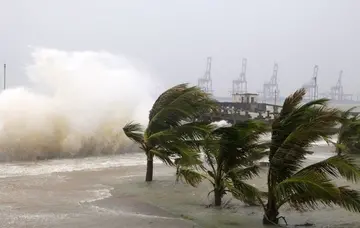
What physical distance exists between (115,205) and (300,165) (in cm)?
418

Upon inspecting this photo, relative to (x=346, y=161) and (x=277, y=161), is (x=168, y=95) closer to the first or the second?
(x=277, y=161)

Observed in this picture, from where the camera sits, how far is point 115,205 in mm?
9883

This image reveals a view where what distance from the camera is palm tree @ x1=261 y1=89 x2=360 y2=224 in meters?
6.98

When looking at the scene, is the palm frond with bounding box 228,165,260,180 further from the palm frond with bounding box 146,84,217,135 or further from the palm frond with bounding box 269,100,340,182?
the palm frond with bounding box 146,84,217,135

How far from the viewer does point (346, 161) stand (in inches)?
277

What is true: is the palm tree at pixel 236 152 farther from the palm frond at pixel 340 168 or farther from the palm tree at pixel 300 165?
the palm frond at pixel 340 168

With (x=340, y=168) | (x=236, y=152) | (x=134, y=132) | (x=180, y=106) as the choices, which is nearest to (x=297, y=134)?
(x=340, y=168)

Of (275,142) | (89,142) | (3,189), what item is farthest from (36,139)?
(275,142)

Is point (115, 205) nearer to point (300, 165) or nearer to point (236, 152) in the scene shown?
point (236, 152)

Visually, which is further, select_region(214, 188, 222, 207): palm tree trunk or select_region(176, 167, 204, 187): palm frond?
select_region(176, 167, 204, 187): palm frond

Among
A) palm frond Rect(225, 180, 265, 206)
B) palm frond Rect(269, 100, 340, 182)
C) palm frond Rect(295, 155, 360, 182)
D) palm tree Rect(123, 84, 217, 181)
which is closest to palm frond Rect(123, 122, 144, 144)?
palm tree Rect(123, 84, 217, 181)

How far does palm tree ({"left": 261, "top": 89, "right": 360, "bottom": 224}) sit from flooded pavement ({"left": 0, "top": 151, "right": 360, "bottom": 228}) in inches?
38.6

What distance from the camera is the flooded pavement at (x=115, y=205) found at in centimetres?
833

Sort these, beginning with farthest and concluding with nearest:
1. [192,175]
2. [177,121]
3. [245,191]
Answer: [177,121] → [192,175] → [245,191]
